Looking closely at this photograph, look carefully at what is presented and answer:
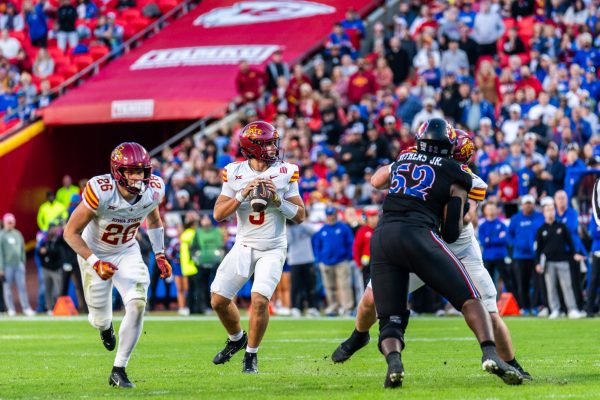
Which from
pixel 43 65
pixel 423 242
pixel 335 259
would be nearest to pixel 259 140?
pixel 423 242

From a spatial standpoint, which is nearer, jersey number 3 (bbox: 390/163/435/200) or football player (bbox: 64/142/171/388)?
jersey number 3 (bbox: 390/163/435/200)

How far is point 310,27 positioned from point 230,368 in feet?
62.8

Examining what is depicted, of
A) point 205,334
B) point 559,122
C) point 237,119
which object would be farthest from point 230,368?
point 237,119

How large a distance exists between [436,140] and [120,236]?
281cm

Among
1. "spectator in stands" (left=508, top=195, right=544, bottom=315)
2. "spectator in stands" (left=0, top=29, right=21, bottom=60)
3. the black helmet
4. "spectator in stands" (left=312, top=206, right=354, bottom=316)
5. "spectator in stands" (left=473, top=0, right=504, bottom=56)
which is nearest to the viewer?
the black helmet

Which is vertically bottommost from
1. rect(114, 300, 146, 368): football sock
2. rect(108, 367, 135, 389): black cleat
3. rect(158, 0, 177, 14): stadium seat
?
rect(158, 0, 177, 14): stadium seat

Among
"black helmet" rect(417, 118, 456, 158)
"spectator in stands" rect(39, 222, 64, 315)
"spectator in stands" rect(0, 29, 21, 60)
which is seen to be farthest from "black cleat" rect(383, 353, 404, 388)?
"spectator in stands" rect(0, 29, 21, 60)

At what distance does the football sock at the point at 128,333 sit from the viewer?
29.2 ft

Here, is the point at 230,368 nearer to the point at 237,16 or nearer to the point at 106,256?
the point at 106,256

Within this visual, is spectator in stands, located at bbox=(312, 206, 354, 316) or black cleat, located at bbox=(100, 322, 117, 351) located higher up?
black cleat, located at bbox=(100, 322, 117, 351)

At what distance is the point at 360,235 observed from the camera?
64.4 feet

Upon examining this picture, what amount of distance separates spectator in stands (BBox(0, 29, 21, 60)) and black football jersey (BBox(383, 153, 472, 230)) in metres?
23.6

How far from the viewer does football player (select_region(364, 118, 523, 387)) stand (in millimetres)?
8094

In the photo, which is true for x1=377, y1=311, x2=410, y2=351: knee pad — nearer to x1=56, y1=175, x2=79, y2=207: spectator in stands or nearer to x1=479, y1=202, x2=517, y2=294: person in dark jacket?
x1=479, y1=202, x2=517, y2=294: person in dark jacket
